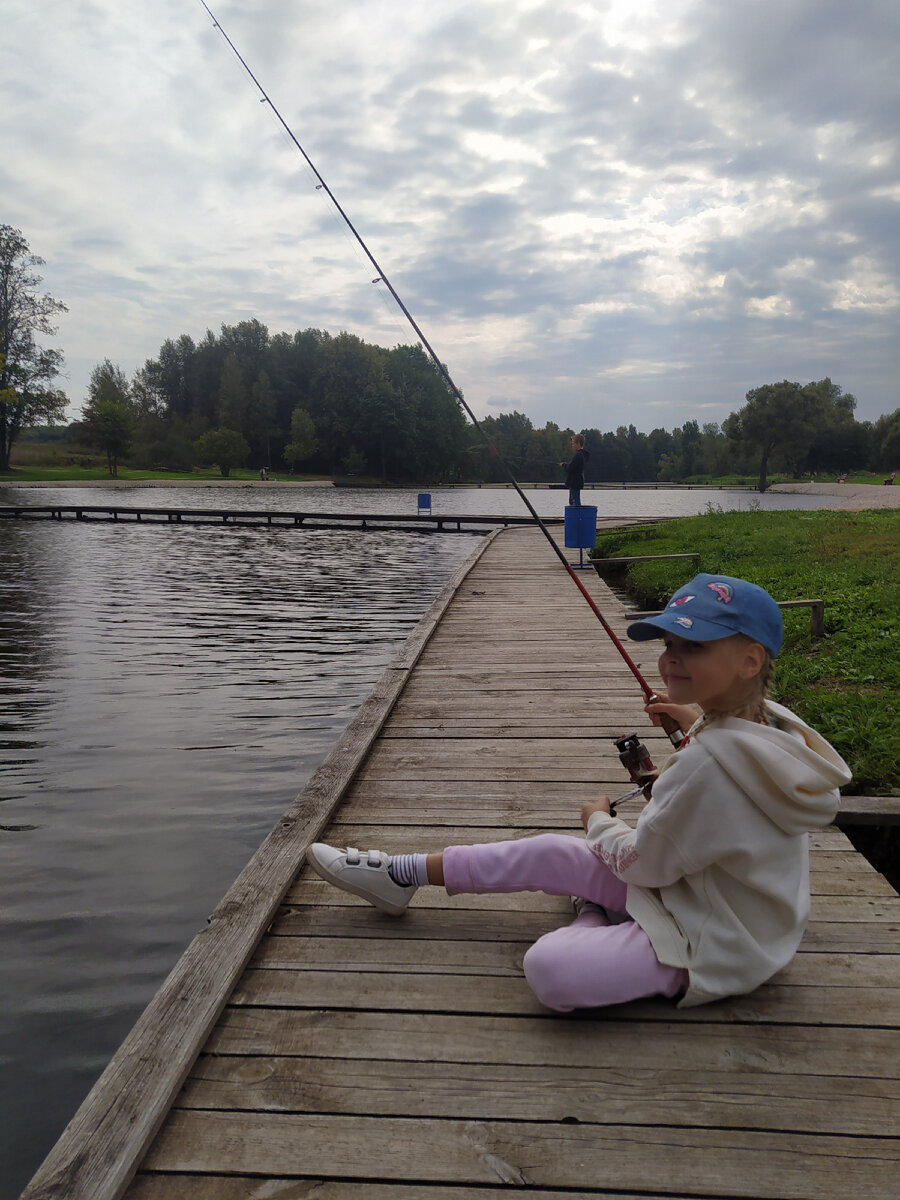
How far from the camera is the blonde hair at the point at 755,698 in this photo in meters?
2.16

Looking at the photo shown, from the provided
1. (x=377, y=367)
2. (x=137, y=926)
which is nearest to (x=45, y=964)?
(x=137, y=926)

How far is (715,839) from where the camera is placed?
206 centimetres

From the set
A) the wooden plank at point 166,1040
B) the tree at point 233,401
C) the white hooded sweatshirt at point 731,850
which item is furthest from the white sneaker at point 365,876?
the tree at point 233,401

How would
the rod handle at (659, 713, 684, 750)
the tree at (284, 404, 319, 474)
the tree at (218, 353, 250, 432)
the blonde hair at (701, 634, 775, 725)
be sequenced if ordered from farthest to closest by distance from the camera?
the tree at (218, 353, 250, 432) → the tree at (284, 404, 319, 474) → the rod handle at (659, 713, 684, 750) → the blonde hair at (701, 634, 775, 725)

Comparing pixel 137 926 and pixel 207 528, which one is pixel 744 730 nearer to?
pixel 137 926

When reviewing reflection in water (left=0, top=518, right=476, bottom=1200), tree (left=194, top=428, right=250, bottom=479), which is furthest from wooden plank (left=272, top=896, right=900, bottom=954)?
tree (left=194, top=428, right=250, bottom=479)

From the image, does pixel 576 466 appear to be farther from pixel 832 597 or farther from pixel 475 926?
pixel 475 926

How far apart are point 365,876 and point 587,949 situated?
0.80 m

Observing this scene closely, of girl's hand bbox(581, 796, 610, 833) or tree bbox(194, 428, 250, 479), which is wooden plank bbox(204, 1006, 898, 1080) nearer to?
girl's hand bbox(581, 796, 610, 833)

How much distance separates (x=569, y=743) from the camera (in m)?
4.65

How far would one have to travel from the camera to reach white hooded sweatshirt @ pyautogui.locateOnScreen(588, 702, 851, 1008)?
205cm

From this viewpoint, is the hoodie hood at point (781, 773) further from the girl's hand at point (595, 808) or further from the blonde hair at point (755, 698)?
→ the girl's hand at point (595, 808)

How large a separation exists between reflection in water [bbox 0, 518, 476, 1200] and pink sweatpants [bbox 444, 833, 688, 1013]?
1.77 metres

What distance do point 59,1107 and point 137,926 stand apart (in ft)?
3.78
